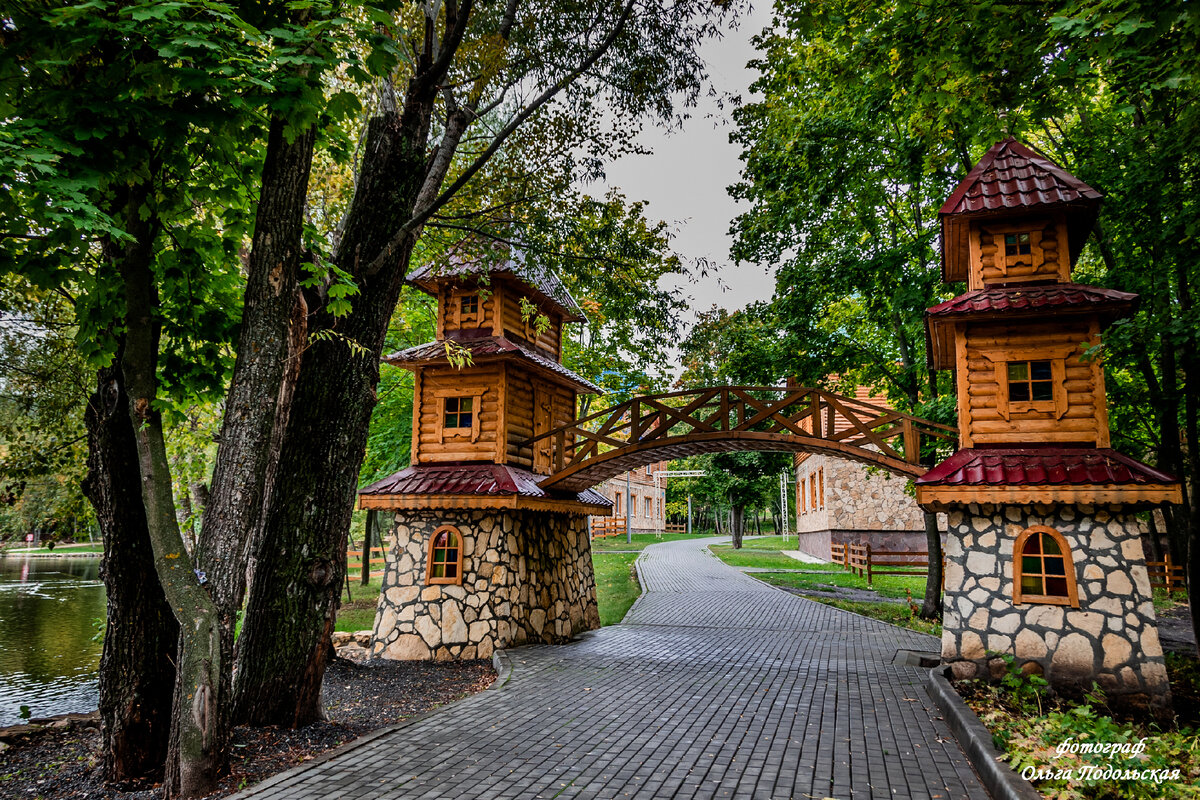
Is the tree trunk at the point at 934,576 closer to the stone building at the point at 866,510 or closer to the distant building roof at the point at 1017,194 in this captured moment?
the distant building roof at the point at 1017,194

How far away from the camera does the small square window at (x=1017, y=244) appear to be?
32.2ft

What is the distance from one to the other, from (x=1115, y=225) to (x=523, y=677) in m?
11.8

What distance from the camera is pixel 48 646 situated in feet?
44.7

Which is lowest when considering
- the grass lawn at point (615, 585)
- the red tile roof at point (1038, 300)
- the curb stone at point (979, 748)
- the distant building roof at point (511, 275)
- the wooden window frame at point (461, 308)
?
the grass lawn at point (615, 585)

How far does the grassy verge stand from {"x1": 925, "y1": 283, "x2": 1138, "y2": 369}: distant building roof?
4729 mm

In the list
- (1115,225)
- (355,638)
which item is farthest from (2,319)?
(1115,225)

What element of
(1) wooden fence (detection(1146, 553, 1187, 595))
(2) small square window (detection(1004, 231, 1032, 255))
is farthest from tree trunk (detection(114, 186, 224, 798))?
(1) wooden fence (detection(1146, 553, 1187, 595))

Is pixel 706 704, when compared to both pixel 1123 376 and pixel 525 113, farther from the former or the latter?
pixel 1123 376

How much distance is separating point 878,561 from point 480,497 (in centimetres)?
1631

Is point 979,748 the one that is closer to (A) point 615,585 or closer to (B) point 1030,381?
(B) point 1030,381

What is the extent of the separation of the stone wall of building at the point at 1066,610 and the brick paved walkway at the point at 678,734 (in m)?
1.18

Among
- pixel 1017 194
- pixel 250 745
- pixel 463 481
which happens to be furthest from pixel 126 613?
pixel 1017 194

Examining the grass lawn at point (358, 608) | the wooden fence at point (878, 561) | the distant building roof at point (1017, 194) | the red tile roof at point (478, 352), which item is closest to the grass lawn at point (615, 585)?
the grass lawn at point (358, 608)

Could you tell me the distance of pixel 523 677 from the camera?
927 centimetres
